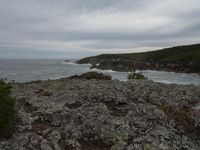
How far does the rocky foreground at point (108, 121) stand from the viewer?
1484 centimetres

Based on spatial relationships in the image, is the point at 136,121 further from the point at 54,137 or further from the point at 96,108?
the point at 54,137

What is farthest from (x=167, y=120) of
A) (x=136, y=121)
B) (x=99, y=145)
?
(x=99, y=145)

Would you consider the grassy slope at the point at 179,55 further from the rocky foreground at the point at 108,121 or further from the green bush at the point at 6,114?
Answer: the green bush at the point at 6,114

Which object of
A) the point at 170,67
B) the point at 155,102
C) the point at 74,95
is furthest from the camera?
the point at 170,67

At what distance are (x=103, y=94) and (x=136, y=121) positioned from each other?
540 centimetres

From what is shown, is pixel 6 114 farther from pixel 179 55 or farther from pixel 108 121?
pixel 179 55

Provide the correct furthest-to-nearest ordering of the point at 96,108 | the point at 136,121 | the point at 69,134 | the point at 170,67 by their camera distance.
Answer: the point at 170,67, the point at 96,108, the point at 136,121, the point at 69,134

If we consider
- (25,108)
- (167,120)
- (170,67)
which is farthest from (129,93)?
(170,67)

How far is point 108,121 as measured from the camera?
17000 millimetres

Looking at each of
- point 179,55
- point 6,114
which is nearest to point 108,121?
point 6,114

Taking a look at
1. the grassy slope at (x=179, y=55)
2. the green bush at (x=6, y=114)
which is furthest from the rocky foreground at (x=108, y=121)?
the grassy slope at (x=179, y=55)

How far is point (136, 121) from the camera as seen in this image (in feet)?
56.7

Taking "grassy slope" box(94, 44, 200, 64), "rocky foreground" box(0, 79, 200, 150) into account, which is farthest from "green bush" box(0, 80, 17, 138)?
"grassy slope" box(94, 44, 200, 64)

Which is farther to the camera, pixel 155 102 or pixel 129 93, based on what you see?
pixel 129 93
